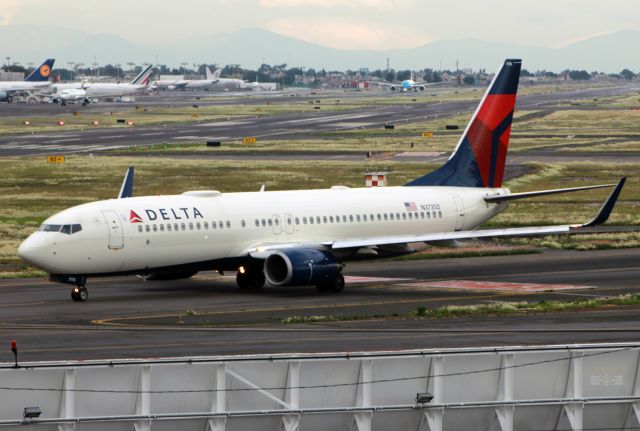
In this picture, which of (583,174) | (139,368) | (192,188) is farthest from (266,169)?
(139,368)

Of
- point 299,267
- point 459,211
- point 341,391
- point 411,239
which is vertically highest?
point 341,391

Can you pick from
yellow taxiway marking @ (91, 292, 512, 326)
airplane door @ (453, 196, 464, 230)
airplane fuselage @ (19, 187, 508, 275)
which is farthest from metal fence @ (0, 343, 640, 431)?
airplane door @ (453, 196, 464, 230)

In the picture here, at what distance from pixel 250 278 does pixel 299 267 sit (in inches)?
150

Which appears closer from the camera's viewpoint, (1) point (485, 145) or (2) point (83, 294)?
(2) point (83, 294)

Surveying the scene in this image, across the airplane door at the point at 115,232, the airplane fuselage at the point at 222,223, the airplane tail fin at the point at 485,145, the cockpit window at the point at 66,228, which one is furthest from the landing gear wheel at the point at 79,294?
the airplane tail fin at the point at 485,145

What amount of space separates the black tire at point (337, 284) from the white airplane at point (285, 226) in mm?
67

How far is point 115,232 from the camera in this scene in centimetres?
5253

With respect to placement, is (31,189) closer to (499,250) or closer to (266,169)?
(266,169)

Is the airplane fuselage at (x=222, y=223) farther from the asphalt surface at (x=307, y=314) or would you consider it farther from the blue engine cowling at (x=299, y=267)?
the asphalt surface at (x=307, y=314)

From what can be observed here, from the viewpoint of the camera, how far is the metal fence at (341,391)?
25.1 metres

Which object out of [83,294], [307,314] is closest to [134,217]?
[83,294]

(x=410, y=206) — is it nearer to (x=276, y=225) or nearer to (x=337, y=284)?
(x=337, y=284)

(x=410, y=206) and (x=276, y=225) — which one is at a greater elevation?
(x=410, y=206)

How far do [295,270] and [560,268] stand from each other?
15.6 m
